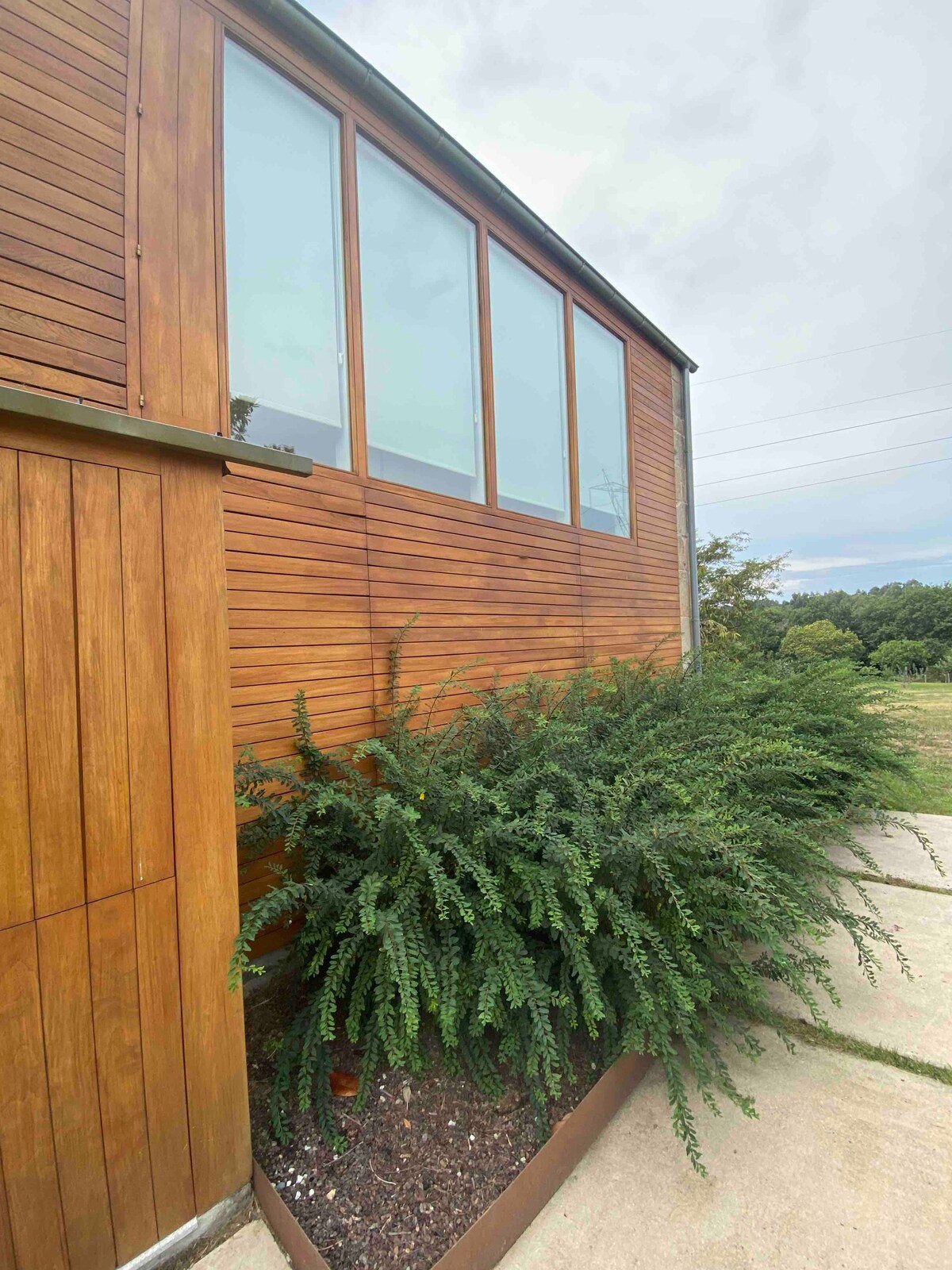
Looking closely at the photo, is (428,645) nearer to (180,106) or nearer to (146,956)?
(146,956)

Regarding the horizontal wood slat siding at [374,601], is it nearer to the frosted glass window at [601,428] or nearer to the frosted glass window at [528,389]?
the frosted glass window at [528,389]

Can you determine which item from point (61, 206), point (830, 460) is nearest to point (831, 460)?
point (830, 460)

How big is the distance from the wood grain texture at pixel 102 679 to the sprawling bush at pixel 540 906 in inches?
14.6

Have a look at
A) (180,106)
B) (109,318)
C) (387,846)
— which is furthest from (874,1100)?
(180,106)

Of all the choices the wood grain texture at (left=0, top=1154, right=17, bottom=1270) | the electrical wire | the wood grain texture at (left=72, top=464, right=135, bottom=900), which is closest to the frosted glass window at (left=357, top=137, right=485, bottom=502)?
the wood grain texture at (left=72, top=464, right=135, bottom=900)

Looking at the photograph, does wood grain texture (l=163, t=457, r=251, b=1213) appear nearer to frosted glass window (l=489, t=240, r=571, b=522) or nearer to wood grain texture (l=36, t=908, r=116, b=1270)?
wood grain texture (l=36, t=908, r=116, b=1270)

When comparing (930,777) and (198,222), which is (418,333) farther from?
(930,777)

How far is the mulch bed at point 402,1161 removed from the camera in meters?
1.19

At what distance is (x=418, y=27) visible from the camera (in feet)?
14.8

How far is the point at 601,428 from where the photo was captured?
15.6ft

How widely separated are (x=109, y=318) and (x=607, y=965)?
2435 mm

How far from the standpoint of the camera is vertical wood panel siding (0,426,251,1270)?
99cm

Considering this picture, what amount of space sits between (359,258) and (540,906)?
119 inches

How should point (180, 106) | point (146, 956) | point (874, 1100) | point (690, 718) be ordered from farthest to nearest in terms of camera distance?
point (690, 718), point (180, 106), point (874, 1100), point (146, 956)
